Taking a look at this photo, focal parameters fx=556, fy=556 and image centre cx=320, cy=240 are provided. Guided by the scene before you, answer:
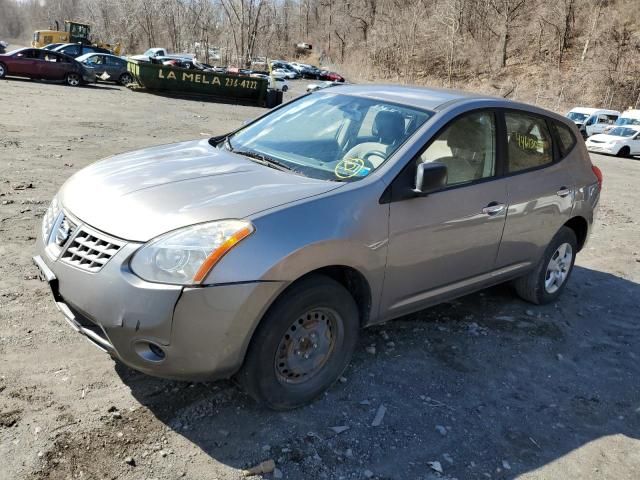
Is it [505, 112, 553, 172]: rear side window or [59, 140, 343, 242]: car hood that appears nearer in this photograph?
[59, 140, 343, 242]: car hood

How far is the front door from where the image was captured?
11.4 ft

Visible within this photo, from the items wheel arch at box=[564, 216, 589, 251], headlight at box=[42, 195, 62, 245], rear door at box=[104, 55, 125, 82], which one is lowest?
rear door at box=[104, 55, 125, 82]

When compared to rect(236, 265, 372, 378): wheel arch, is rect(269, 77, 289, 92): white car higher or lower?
lower

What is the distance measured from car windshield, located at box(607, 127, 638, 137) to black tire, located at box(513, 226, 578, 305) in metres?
22.7

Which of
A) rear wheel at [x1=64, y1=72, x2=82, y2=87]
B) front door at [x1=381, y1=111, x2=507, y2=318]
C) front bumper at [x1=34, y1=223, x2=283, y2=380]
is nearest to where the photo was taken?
front bumper at [x1=34, y1=223, x2=283, y2=380]

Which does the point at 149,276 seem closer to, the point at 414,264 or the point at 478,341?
the point at 414,264

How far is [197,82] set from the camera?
2655cm

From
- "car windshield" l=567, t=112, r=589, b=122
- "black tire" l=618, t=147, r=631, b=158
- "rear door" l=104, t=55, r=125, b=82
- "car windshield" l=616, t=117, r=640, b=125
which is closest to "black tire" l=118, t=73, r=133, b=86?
"rear door" l=104, t=55, r=125, b=82

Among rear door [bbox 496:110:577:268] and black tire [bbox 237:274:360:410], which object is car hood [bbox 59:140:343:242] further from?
rear door [bbox 496:110:577:268]

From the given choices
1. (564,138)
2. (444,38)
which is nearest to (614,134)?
Answer: (564,138)

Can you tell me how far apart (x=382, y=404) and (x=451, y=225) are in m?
1.25

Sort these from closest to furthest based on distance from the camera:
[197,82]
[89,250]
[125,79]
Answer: [89,250]
[197,82]
[125,79]

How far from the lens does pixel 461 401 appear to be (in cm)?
355

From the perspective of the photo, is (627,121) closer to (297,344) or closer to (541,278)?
(541,278)
